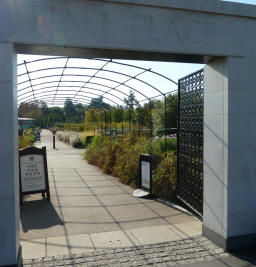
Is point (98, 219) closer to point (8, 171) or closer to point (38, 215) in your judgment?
point (38, 215)

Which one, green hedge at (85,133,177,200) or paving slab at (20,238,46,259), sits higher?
green hedge at (85,133,177,200)

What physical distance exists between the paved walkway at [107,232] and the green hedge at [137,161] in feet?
1.83

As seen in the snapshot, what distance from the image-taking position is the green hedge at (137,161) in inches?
268

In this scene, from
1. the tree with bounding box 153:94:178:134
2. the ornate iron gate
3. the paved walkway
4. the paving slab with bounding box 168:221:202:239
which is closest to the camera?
the paved walkway

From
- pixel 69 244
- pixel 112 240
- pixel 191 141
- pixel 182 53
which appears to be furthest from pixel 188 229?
pixel 182 53

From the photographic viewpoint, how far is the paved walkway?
382 cm

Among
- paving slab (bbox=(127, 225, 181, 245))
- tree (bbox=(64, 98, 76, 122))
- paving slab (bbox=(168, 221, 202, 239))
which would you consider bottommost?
paving slab (bbox=(127, 225, 181, 245))

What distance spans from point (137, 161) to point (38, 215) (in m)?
3.31

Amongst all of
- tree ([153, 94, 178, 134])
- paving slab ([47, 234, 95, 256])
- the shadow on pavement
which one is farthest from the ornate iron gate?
tree ([153, 94, 178, 134])

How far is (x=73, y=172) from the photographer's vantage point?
35.0ft

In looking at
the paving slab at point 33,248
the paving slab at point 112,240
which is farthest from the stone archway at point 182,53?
the paving slab at point 112,240

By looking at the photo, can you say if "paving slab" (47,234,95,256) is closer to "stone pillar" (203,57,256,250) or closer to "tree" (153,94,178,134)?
"stone pillar" (203,57,256,250)

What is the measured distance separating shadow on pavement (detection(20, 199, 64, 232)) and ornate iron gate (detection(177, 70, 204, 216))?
2.52 meters

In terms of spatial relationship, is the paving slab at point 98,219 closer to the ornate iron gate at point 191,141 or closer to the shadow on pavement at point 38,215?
the shadow on pavement at point 38,215
